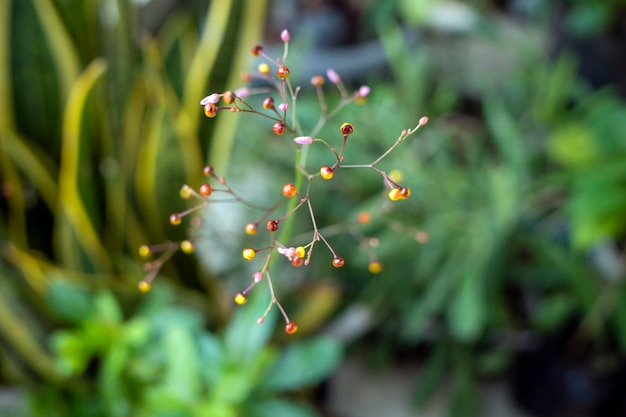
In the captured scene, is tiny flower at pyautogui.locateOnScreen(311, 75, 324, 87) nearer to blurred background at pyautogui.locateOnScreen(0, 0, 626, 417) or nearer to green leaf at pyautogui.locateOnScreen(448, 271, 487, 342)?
blurred background at pyautogui.locateOnScreen(0, 0, 626, 417)

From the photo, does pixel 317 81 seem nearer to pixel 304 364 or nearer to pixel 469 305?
pixel 304 364

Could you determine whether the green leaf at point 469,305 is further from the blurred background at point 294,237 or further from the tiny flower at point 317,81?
the tiny flower at point 317,81

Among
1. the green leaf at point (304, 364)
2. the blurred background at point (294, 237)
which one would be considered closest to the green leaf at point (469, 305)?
the blurred background at point (294, 237)

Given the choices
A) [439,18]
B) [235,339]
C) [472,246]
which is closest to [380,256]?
[472,246]

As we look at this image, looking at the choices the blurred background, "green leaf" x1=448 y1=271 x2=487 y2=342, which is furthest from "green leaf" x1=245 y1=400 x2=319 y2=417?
"green leaf" x1=448 y1=271 x2=487 y2=342

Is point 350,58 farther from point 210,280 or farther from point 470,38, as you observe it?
point 210,280

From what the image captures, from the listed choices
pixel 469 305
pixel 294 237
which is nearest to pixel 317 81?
pixel 294 237

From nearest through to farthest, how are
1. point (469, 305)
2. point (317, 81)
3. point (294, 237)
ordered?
point (317, 81)
point (294, 237)
point (469, 305)
